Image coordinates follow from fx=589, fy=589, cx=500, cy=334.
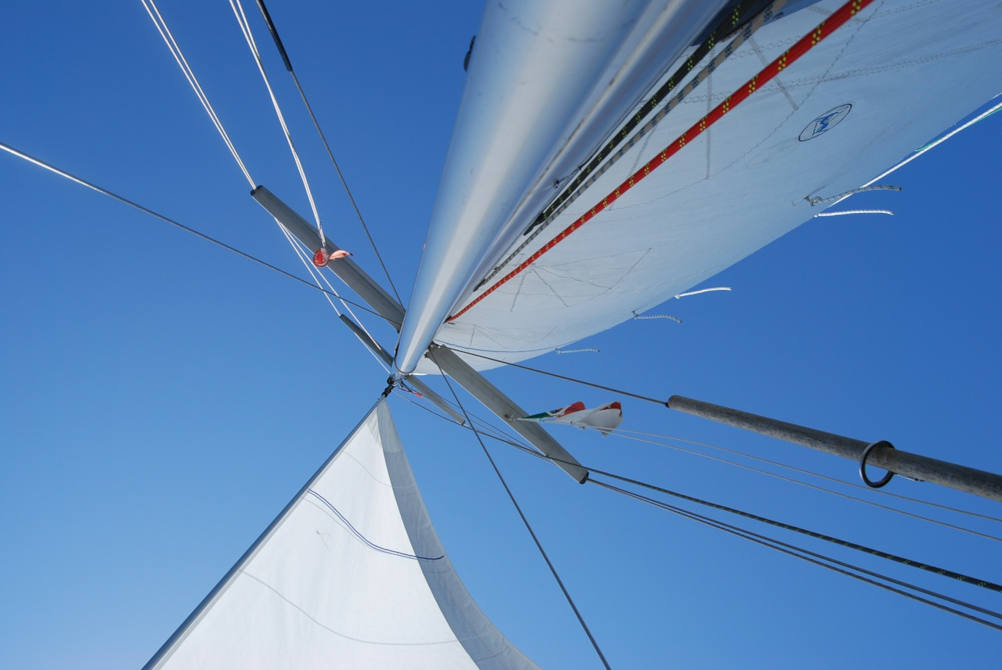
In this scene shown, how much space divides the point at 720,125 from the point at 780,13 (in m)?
1.10

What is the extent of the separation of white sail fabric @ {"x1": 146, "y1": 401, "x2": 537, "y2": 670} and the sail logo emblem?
13.1 feet

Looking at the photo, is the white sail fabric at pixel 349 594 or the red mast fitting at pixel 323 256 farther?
the red mast fitting at pixel 323 256

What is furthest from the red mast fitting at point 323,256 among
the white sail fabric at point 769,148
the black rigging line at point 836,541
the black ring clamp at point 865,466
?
the black ring clamp at point 865,466

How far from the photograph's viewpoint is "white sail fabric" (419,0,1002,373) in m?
2.43

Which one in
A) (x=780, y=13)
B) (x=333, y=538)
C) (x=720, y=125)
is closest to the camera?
(x=780, y=13)

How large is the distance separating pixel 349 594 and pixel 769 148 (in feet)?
13.3

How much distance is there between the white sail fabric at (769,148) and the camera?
2428 millimetres

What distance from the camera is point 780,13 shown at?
6.44ft

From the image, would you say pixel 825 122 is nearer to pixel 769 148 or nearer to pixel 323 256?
pixel 769 148

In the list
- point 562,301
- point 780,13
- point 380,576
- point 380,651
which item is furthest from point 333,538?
point 780,13

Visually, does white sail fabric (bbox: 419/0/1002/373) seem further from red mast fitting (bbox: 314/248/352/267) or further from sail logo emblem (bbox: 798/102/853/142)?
red mast fitting (bbox: 314/248/352/267)

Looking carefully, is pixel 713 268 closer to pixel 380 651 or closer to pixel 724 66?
pixel 724 66

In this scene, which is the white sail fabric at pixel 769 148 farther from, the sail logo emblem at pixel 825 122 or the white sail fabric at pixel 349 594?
the white sail fabric at pixel 349 594

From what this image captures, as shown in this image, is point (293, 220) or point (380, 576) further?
point (293, 220)
